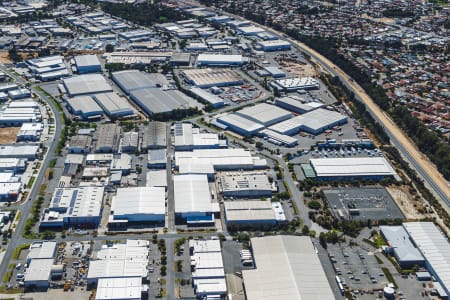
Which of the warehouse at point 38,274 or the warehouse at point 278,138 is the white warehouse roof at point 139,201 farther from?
the warehouse at point 278,138

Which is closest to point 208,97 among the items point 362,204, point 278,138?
point 278,138

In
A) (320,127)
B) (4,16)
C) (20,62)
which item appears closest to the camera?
(320,127)

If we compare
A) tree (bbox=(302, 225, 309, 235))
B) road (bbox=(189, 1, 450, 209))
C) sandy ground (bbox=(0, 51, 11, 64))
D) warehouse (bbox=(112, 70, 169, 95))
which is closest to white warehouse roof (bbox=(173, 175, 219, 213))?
tree (bbox=(302, 225, 309, 235))

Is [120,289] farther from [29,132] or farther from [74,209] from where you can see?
[29,132]

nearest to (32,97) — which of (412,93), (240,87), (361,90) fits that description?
(240,87)

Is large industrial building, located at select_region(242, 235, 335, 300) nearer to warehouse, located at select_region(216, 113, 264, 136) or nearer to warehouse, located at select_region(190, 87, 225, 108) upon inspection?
warehouse, located at select_region(216, 113, 264, 136)

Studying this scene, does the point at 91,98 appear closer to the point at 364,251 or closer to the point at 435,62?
the point at 364,251

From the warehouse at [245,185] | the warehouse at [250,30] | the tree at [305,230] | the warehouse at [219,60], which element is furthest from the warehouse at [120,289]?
the warehouse at [250,30]

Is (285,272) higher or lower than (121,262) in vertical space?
lower
